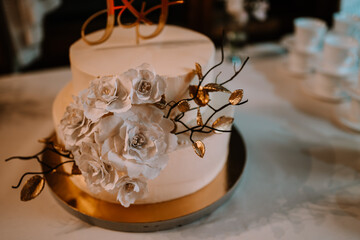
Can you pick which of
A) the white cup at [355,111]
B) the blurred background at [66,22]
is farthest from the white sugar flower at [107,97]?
the blurred background at [66,22]

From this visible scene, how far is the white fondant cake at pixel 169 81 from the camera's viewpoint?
0.83 m

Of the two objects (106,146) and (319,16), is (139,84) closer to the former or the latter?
(106,146)

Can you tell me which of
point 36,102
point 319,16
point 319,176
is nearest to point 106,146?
point 319,176

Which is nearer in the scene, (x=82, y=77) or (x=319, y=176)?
(x=82, y=77)

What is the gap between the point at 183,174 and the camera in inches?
34.6

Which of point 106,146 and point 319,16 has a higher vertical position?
point 106,146

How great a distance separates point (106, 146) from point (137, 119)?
0.09 meters

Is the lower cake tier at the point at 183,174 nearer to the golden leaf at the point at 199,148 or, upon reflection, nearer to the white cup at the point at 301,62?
the golden leaf at the point at 199,148

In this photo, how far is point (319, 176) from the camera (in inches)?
40.9

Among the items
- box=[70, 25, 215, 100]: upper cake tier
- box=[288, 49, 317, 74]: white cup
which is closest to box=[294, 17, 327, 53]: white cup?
box=[288, 49, 317, 74]: white cup

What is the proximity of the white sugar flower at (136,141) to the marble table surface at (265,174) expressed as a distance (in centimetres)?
25

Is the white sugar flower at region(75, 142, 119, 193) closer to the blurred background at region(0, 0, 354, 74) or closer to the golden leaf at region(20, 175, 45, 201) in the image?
the golden leaf at region(20, 175, 45, 201)

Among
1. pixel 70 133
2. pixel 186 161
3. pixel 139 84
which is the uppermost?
pixel 139 84

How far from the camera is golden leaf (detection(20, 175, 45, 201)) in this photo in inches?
31.6
